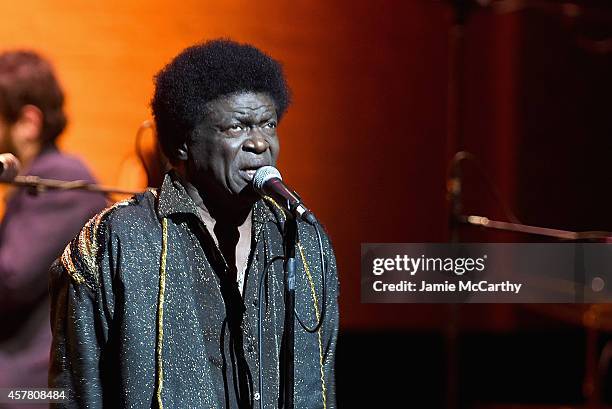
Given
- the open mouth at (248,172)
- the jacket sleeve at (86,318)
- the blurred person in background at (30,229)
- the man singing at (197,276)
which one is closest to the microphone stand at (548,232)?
the man singing at (197,276)

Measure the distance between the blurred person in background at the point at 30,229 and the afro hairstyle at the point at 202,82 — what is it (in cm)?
112

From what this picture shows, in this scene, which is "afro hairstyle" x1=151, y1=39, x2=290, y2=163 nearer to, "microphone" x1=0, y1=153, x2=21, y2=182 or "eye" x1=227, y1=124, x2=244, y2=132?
"eye" x1=227, y1=124, x2=244, y2=132

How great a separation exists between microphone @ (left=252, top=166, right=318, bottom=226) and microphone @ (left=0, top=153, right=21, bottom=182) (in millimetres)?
724

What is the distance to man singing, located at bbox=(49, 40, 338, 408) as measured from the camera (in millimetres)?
2039

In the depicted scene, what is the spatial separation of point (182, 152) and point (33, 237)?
122 centimetres

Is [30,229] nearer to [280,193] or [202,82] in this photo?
[202,82]

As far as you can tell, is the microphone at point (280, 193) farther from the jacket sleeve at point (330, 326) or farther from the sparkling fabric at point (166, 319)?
the jacket sleeve at point (330, 326)

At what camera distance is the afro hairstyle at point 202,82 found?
2.16 m

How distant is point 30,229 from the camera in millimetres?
3254

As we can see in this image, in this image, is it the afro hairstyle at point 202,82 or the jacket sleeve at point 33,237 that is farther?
the jacket sleeve at point 33,237

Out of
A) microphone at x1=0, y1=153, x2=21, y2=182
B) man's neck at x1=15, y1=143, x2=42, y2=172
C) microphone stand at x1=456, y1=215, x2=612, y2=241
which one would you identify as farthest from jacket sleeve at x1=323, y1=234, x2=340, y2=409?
man's neck at x1=15, y1=143, x2=42, y2=172

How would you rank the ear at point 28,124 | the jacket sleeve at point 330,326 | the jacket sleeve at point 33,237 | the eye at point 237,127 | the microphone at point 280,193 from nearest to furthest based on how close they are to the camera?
the microphone at point 280,193, the eye at point 237,127, the jacket sleeve at point 330,326, the jacket sleeve at point 33,237, the ear at point 28,124

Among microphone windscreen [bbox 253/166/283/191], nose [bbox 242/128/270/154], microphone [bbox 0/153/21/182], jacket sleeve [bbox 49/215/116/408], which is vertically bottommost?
jacket sleeve [bbox 49/215/116/408]

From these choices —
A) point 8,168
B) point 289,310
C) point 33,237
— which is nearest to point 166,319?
point 289,310
